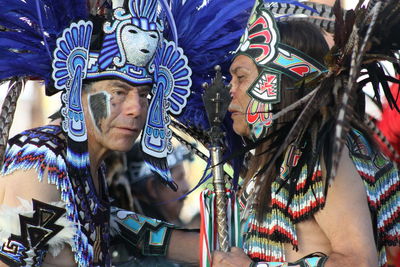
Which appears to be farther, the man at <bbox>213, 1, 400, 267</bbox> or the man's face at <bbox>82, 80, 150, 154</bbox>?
the man's face at <bbox>82, 80, 150, 154</bbox>

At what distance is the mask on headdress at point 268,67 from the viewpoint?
3311 mm

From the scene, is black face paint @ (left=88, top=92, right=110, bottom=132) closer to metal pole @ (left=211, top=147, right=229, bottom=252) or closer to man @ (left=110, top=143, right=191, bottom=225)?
metal pole @ (left=211, top=147, right=229, bottom=252)

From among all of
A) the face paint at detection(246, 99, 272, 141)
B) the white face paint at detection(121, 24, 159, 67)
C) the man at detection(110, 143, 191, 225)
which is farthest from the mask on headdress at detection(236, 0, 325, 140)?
the man at detection(110, 143, 191, 225)

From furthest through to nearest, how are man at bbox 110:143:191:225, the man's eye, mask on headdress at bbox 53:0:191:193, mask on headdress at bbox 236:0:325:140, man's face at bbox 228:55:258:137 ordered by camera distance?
man at bbox 110:143:191:225
the man's eye
mask on headdress at bbox 53:0:191:193
man's face at bbox 228:55:258:137
mask on headdress at bbox 236:0:325:140

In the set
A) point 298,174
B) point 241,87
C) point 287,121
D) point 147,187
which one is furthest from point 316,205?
point 147,187

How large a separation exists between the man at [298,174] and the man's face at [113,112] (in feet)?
1.82

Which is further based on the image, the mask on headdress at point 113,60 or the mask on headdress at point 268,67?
the mask on headdress at point 113,60

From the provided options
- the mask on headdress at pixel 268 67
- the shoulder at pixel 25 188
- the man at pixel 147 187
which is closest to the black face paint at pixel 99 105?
the shoulder at pixel 25 188

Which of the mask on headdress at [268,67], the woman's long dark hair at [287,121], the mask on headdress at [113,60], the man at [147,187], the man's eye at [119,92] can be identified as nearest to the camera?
the woman's long dark hair at [287,121]

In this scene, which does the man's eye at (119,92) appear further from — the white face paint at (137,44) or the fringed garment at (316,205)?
the fringed garment at (316,205)

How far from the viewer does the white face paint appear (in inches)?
148

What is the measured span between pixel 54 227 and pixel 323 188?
1.26m

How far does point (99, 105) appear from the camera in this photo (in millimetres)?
3789

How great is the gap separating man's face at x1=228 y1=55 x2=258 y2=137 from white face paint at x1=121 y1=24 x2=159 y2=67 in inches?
19.0
